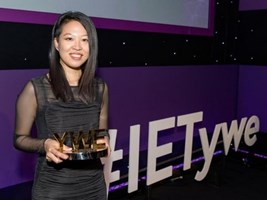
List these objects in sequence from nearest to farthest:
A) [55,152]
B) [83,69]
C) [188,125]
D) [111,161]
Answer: [55,152]
[83,69]
[111,161]
[188,125]

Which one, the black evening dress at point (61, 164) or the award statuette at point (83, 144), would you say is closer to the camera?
the award statuette at point (83, 144)

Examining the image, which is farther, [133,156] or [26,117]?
[133,156]

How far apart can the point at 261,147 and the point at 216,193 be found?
0.92m

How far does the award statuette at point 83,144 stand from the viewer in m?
1.12

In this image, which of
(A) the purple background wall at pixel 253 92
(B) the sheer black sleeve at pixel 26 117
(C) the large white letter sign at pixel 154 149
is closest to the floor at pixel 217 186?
(C) the large white letter sign at pixel 154 149

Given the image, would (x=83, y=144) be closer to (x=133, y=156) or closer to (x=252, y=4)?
(x=133, y=156)

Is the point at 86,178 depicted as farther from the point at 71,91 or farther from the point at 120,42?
the point at 120,42

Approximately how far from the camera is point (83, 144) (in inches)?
45.5

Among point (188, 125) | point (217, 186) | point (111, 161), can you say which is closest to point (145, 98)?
point (188, 125)

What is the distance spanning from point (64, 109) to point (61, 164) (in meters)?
0.19

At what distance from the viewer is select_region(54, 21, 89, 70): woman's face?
50.1 inches

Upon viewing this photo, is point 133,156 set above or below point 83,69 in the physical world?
below

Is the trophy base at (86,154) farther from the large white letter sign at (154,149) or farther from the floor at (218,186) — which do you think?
the floor at (218,186)

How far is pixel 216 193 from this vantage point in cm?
284
